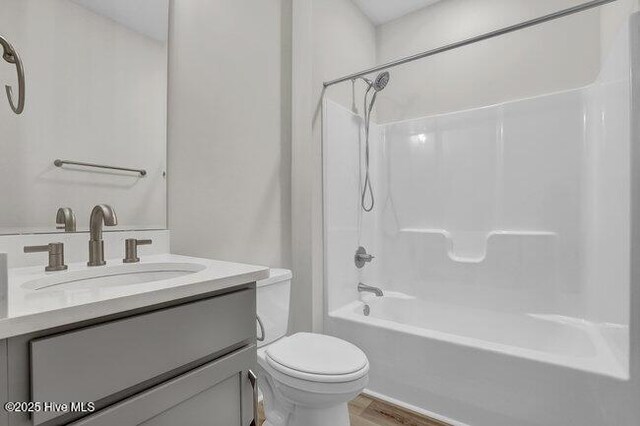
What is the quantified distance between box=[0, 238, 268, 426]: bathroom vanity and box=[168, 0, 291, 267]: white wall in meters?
0.55

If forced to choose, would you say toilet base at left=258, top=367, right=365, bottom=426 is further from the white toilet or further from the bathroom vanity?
the bathroom vanity

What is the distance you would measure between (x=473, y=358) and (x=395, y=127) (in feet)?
5.60

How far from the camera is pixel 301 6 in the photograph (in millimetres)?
1894

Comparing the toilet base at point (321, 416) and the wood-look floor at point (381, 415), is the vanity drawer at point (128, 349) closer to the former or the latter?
the toilet base at point (321, 416)

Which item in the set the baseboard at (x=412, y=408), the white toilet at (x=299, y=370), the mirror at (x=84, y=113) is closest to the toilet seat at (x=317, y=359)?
the white toilet at (x=299, y=370)

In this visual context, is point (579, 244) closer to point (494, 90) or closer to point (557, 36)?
point (494, 90)

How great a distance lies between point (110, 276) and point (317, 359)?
802mm

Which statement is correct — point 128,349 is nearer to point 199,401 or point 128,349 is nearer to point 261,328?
point 199,401

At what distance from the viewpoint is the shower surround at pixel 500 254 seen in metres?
1.35

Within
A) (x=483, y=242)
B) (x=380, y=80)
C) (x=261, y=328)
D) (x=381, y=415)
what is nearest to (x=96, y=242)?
(x=261, y=328)

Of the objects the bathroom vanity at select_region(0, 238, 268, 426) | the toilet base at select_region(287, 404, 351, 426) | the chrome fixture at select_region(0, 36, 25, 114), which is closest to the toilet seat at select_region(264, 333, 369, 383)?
the toilet base at select_region(287, 404, 351, 426)

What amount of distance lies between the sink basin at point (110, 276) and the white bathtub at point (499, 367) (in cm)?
110

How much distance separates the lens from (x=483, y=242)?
7.14ft

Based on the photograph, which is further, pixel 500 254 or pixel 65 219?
pixel 500 254
